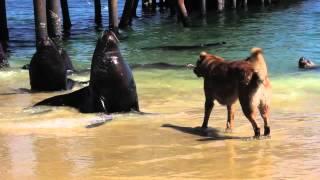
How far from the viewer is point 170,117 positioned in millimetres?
7957

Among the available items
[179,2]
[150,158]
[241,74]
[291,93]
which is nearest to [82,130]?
[150,158]

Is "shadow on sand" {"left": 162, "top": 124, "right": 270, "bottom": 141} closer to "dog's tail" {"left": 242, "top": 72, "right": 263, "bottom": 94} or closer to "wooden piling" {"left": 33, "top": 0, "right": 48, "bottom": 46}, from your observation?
"dog's tail" {"left": 242, "top": 72, "right": 263, "bottom": 94}

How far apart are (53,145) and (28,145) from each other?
0.25 meters

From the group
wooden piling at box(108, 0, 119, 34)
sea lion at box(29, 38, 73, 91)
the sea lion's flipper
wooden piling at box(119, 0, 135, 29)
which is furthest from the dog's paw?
wooden piling at box(119, 0, 135, 29)

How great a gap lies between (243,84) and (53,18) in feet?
35.3

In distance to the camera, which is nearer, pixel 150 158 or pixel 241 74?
pixel 150 158

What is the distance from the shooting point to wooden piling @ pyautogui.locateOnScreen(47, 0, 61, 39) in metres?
16.1

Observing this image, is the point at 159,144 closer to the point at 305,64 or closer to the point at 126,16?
the point at 305,64

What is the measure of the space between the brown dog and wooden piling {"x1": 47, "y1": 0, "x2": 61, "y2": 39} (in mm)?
9749

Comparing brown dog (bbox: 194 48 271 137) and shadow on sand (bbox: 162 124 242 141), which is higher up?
brown dog (bbox: 194 48 271 137)

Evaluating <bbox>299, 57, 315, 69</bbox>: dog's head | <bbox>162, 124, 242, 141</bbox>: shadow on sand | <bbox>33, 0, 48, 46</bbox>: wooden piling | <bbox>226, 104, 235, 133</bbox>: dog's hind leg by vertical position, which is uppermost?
<bbox>33, 0, 48, 46</bbox>: wooden piling

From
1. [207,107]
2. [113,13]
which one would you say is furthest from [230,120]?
[113,13]

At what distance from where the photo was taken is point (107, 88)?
333 inches

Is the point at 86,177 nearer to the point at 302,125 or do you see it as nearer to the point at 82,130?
the point at 82,130
